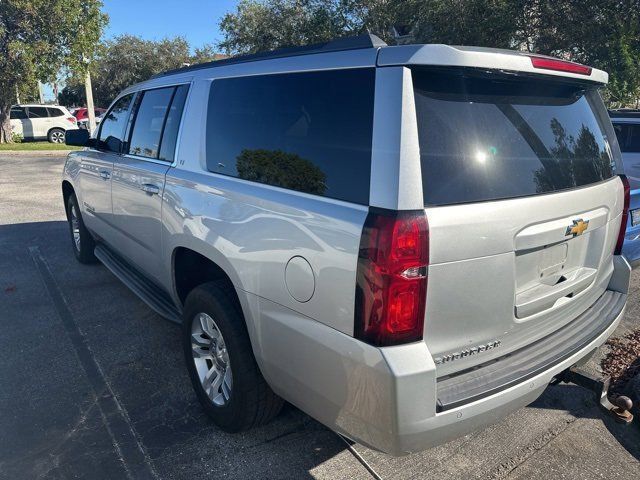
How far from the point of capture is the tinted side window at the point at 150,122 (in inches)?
143

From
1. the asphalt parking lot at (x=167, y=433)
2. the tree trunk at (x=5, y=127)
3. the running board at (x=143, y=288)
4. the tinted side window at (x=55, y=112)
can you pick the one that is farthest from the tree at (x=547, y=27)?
the tree trunk at (x=5, y=127)

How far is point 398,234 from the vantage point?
184 centimetres

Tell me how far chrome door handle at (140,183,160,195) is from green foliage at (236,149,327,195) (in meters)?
0.92

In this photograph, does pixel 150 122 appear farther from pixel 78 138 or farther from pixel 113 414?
pixel 113 414

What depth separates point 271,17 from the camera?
72.0ft

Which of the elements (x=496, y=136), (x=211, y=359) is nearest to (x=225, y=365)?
(x=211, y=359)

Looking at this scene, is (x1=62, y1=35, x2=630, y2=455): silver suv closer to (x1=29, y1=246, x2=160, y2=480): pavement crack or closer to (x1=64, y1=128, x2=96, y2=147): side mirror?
(x1=29, y1=246, x2=160, y2=480): pavement crack

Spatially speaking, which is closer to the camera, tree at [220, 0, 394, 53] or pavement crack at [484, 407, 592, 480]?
pavement crack at [484, 407, 592, 480]

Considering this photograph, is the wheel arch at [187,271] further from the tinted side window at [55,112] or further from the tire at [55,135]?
the tinted side window at [55,112]

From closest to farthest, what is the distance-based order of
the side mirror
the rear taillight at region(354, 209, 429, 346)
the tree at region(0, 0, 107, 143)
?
the rear taillight at region(354, 209, 429, 346) < the side mirror < the tree at region(0, 0, 107, 143)

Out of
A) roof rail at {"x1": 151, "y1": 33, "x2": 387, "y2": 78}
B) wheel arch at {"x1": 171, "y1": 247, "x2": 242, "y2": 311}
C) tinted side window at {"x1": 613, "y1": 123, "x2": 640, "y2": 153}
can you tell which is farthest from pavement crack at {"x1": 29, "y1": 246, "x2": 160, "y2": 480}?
tinted side window at {"x1": 613, "y1": 123, "x2": 640, "y2": 153}

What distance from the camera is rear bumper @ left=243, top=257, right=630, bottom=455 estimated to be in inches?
74.0

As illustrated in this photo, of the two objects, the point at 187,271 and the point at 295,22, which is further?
the point at 295,22

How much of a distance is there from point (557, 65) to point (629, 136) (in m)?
5.47
